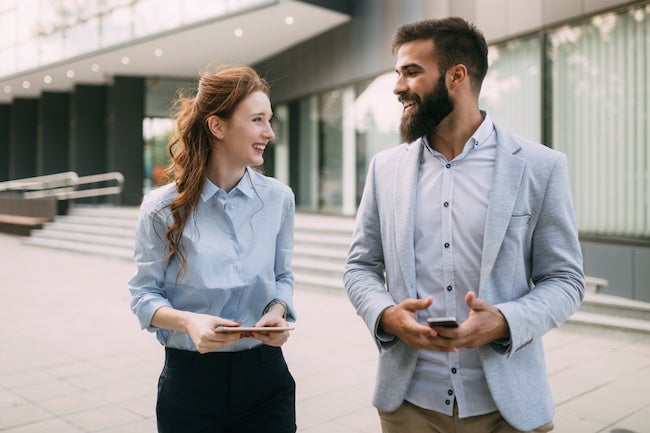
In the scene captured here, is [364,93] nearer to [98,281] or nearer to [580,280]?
[98,281]

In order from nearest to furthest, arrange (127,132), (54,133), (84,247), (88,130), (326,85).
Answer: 1. (84,247)
2. (326,85)
3. (127,132)
4. (88,130)
5. (54,133)

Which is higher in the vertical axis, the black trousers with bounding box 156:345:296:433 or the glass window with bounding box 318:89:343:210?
the glass window with bounding box 318:89:343:210

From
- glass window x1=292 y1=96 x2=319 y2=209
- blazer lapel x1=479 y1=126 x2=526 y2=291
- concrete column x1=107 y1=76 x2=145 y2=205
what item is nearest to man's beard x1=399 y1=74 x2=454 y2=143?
blazer lapel x1=479 y1=126 x2=526 y2=291

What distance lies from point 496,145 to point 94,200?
857 inches

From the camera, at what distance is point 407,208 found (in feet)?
6.64

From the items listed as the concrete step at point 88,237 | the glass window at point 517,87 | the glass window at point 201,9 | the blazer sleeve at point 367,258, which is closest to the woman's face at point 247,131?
the blazer sleeve at point 367,258

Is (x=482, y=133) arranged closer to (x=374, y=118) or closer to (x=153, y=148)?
(x=374, y=118)

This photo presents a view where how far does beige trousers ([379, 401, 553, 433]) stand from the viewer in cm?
194

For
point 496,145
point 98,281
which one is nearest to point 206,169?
point 496,145

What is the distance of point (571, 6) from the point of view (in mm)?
8656

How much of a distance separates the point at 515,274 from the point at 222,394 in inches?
40.7

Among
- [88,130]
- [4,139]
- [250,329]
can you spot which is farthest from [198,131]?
[4,139]

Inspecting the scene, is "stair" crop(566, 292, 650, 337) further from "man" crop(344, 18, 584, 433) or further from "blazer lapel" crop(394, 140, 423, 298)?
"blazer lapel" crop(394, 140, 423, 298)

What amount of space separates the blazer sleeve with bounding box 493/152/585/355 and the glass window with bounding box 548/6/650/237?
686cm
